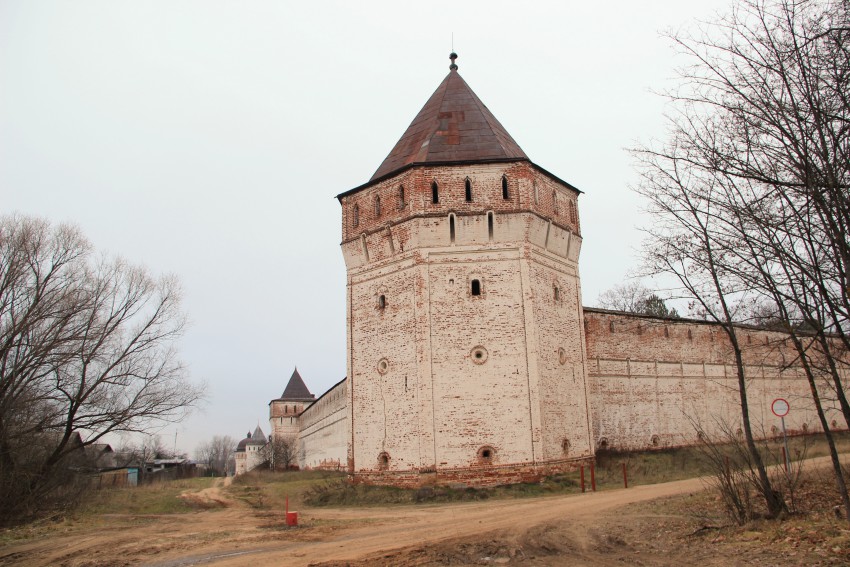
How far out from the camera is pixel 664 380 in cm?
2373

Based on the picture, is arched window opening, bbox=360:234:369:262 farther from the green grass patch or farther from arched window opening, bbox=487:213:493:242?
the green grass patch

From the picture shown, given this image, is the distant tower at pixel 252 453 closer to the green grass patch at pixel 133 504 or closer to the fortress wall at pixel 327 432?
the fortress wall at pixel 327 432

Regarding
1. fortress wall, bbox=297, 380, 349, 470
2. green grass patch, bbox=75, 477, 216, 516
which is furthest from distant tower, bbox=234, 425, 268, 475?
green grass patch, bbox=75, 477, 216, 516

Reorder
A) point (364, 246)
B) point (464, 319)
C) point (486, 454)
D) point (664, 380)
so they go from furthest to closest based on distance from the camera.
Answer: point (664, 380), point (364, 246), point (464, 319), point (486, 454)

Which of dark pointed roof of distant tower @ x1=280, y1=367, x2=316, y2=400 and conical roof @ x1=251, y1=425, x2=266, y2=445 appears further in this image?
conical roof @ x1=251, y1=425, x2=266, y2=445

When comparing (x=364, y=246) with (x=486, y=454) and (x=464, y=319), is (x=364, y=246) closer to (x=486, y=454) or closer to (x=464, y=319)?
(x=464, y=319)

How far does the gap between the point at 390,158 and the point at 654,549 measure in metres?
14.9

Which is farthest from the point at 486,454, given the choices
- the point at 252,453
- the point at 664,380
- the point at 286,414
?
the point at 252,453

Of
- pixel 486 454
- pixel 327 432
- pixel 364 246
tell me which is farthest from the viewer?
pixel 327 432

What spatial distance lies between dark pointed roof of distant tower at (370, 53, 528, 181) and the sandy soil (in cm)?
968

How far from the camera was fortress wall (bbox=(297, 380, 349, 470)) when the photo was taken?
2733cm

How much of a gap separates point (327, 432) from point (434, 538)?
802 inches

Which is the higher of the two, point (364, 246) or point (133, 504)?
point (364, 246)

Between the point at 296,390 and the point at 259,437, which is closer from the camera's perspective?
the point at 296,390
